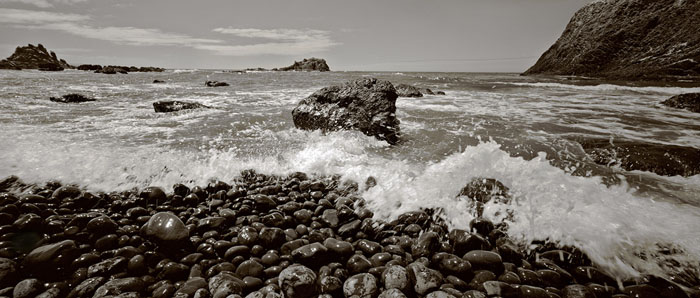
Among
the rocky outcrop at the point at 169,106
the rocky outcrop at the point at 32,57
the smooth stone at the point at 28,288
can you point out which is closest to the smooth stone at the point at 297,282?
the smooth stone at the point at 28,288

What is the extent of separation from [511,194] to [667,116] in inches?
344

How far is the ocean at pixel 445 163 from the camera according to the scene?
278 cm

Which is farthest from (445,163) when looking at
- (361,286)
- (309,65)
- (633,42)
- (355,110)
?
(309,65)

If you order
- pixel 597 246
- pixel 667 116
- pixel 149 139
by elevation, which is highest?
pixel 667 116

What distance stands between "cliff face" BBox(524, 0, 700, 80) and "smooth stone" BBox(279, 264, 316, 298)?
3187cm

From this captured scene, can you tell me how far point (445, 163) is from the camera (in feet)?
15.2

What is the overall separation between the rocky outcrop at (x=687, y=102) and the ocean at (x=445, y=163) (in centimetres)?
79

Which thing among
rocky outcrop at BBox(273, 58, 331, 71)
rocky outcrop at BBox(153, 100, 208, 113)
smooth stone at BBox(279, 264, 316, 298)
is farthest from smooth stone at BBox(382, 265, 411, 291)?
rocky outcrop at BBox(273, 58, 331, 71)

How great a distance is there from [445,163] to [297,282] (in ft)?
10.7

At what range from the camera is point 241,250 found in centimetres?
260

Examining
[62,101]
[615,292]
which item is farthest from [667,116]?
[62,101]

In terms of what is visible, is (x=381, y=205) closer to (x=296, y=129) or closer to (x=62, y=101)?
(x=296, y=129)

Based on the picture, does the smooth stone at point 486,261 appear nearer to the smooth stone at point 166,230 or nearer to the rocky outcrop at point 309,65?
the smooth stone at point 166,230

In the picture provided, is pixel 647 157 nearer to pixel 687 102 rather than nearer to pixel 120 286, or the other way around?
pixel 120 286
